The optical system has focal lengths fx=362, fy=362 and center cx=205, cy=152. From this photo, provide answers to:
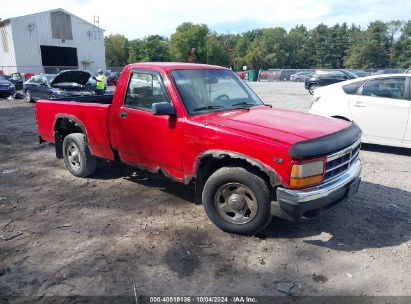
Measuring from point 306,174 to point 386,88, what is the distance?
488 cm

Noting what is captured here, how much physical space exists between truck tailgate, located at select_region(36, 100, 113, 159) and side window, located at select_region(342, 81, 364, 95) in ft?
17.0

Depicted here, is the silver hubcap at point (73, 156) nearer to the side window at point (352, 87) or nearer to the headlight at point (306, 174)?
the headlight at point (306, 174)

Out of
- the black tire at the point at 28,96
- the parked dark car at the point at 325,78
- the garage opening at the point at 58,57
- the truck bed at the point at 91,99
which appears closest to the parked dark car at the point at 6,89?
the black tire at the point at 28,96

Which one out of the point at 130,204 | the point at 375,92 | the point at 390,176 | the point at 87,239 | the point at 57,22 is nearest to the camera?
the point at 87,239

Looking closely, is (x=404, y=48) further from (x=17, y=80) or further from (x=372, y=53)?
(x=17, y=80)

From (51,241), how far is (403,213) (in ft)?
14.3

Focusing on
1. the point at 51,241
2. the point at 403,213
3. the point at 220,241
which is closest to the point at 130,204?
the point at 51,241

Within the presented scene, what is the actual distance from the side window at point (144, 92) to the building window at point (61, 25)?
40099 mm

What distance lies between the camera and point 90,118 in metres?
5.50

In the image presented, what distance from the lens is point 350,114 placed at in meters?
7.61

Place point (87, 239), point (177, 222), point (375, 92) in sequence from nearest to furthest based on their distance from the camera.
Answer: point (87, 239)
point (177, 222)
point (375, 92)

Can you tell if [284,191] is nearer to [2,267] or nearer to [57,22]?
[2,267]

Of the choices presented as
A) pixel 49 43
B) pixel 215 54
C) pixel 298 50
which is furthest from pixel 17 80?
pixel 298 50

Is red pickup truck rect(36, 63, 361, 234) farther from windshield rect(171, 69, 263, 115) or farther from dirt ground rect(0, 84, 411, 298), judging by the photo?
dirt ground rect(0, 84, 411, 298)
